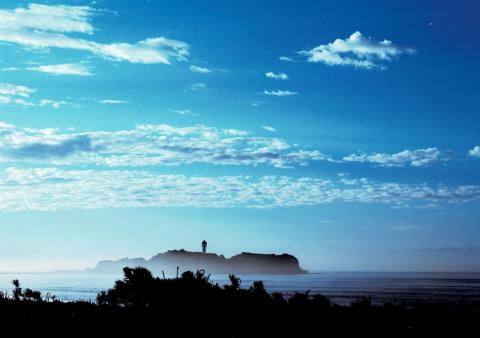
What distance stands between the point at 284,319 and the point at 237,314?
295 centimetres

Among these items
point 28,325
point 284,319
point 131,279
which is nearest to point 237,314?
point 284,319

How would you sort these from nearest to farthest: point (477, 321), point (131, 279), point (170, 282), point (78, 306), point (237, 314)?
1. point (477, 321)
2. point (237, 314)
3. point (78, 306)
4. point (170, 282)
5. point (131, 279)

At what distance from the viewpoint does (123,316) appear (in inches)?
1057

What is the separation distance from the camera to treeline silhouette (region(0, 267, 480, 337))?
23.4m

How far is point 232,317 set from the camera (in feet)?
86.9

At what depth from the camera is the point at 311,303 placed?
85.6 ft

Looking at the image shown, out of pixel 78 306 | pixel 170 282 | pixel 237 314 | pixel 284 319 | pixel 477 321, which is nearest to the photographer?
pixel 477 321

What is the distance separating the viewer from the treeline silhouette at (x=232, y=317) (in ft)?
76.9

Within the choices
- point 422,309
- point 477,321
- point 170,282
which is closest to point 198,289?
point 170,282

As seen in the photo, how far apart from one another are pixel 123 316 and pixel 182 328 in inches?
135

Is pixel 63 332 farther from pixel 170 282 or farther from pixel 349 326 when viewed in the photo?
pixel 349 326

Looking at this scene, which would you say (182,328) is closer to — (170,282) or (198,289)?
(198,289)

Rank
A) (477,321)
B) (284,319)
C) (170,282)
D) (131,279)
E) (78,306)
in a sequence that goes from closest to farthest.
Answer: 1. (477,321)
2. (284,319)
3. (78,306)
4. (170,282)
5. (131,279)

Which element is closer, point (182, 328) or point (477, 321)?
point (477, 321)
